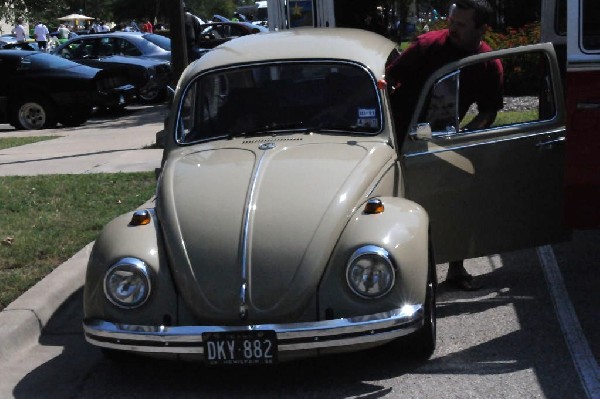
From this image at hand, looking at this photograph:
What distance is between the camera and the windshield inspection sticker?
6910mm

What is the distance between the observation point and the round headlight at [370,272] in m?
5.52

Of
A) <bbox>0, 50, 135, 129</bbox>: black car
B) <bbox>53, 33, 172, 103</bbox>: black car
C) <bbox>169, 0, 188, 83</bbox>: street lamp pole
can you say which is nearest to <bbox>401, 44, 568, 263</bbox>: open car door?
<bbox>169, 0, 188, 83</bbox>: street lamp pole

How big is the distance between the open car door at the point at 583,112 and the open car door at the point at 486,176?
1.83 ft

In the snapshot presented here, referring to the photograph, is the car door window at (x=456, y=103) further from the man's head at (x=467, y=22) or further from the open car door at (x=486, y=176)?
the man's head at (x=467, y=22)

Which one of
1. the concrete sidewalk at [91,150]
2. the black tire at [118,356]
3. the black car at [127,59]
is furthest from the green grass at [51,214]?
the black car at [127,59]

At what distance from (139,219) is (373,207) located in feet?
4.36

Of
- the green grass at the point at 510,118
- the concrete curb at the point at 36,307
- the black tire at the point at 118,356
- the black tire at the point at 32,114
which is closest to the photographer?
the black tire at the point at 118,356

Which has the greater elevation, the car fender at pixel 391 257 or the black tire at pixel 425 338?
the car fender at pixel 391 257

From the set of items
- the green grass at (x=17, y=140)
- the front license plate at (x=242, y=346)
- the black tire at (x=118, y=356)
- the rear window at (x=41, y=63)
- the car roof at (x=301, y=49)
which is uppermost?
the car roof at (x=301, y=49)

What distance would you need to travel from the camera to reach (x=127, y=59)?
73.2ft

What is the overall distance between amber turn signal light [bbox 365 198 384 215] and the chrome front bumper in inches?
24.7

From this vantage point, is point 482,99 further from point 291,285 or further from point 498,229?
point 291,285

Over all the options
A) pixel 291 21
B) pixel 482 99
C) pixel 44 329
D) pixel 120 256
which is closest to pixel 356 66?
pixel 482 99

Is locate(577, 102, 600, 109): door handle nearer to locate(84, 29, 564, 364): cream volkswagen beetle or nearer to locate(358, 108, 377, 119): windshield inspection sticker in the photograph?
locate(84, 29, 564, 364): cream volkswagen beetle
